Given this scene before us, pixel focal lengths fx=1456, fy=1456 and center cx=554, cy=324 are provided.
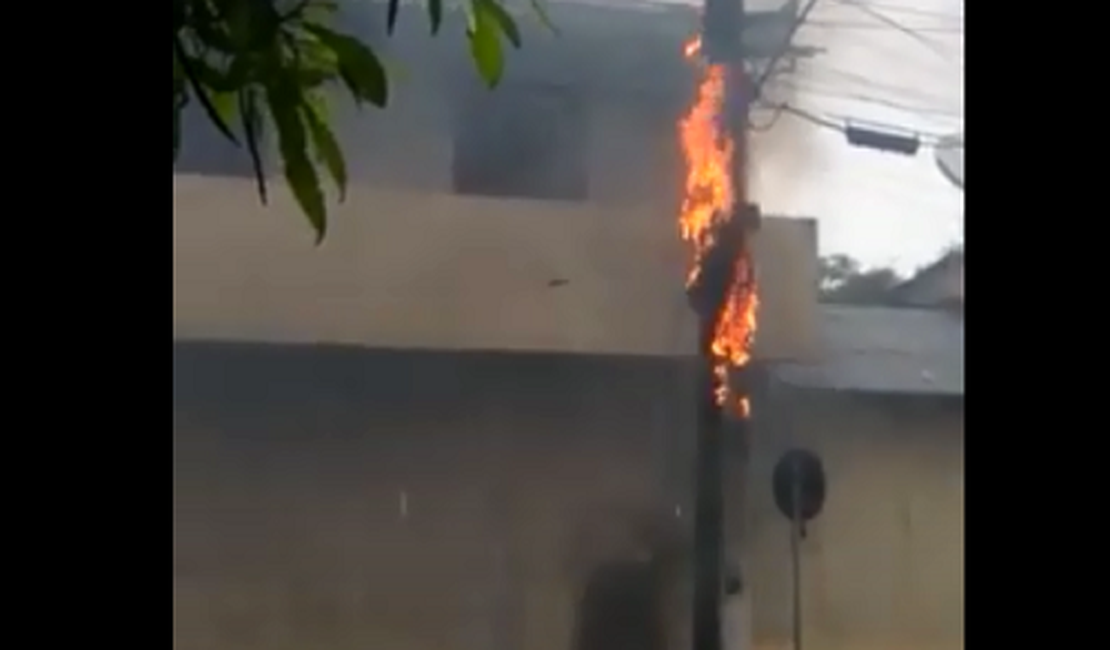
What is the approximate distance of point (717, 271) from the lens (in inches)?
38.2

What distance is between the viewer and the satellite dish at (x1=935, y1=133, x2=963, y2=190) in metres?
0.77

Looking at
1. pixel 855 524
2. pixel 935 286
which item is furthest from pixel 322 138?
pixel 855 524

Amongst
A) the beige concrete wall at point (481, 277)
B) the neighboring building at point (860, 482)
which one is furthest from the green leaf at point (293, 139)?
the neighboring building at point (860, 482)

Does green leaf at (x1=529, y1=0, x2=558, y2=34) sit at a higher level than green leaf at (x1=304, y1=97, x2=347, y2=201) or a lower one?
higher

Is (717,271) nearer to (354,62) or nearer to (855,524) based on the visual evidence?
(855,524)

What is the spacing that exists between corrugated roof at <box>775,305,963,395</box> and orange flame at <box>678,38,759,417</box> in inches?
1.6

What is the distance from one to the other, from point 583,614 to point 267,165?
0.42m

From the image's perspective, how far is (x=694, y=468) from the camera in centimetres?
96

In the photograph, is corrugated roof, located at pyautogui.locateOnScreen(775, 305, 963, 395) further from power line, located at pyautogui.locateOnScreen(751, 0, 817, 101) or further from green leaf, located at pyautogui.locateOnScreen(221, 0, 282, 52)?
green leaf, located at pyautogui.locateOnScreen(221, 0, 282, 52)

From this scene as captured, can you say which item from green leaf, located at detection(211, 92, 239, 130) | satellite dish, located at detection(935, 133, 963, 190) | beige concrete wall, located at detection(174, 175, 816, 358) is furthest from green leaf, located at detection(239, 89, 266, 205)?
satellite dish, located at detection(935, 133, 963, 190)

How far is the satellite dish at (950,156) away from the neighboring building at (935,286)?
1.7 inches

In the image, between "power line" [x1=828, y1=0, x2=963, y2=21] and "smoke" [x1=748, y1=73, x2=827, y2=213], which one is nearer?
"power line" [x1=828, y1=0, x2=963, y2=21]

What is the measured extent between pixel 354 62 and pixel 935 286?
1.53 ft
